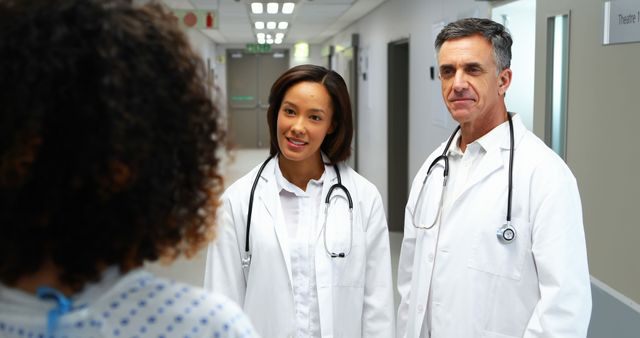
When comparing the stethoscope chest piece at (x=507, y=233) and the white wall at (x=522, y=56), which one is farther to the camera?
the white wall at (x=522, y=56)

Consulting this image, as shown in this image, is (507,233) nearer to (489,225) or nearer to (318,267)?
(489,225)

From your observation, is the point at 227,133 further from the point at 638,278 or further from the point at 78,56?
the point at 638,278

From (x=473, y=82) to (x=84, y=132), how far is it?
1408 millimetres

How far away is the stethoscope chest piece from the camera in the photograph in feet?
5.76

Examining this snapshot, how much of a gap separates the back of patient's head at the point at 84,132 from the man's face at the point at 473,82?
1.29m

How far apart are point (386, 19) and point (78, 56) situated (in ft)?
23.2

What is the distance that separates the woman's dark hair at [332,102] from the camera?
6.37ft

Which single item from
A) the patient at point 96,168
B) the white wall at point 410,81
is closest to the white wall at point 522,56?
the white wall at point 410,81

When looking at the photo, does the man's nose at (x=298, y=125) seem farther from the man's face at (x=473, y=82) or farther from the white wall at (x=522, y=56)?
the white wall at (x=522, y=56)

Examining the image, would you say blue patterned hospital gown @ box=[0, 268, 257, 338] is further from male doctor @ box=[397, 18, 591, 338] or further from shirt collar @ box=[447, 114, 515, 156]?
shirt collar @ box=[447, 114, 515, 156]

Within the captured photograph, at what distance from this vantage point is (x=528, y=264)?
5.75ft

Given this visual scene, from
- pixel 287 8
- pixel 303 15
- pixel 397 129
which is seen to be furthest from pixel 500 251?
pixel 303 15

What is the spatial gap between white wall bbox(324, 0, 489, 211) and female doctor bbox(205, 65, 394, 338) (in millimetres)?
2514

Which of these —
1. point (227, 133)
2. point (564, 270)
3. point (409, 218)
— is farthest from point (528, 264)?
point (227, 133)
